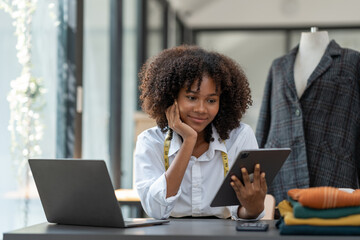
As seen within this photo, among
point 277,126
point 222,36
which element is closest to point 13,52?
point 277,126

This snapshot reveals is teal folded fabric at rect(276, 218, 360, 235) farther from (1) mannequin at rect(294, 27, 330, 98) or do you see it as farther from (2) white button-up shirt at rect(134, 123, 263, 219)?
(1) mannequin at rect(294, 27, 330, 98)

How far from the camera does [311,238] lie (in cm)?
143

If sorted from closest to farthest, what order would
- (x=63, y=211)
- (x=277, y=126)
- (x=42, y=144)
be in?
(x=63, y=211)
(x=277, y=126)
(x=42, y=144)

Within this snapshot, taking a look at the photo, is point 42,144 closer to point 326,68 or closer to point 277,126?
point 277,126

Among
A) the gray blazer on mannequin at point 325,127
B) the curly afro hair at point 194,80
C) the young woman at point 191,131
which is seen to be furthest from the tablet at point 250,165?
the gray blazer on mannequin at point 325,127

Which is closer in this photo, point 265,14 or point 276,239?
point 276,239

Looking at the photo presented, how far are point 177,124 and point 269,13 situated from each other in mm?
7172

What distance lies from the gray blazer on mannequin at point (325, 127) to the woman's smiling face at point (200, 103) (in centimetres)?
81

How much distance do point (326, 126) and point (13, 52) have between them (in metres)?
1.40

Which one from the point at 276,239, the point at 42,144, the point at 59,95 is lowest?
the point at 276,239

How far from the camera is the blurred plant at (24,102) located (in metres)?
2.73

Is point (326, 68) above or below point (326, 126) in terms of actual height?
above

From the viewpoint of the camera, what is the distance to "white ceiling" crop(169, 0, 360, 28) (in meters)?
8.71

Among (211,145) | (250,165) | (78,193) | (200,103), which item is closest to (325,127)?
(211,145)
